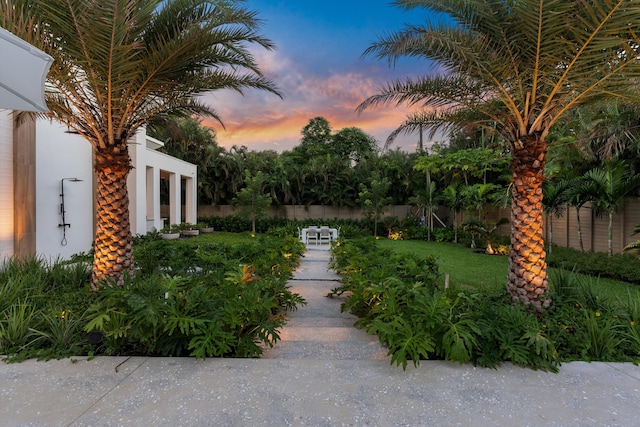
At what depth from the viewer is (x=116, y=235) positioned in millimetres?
5199

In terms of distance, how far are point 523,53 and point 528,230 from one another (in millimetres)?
2421

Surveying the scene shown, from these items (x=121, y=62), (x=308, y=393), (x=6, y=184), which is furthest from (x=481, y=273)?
(x=6, y=184)

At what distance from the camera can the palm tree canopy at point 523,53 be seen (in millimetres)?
3928

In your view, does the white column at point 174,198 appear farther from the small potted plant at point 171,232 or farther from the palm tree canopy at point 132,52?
the palm tree canopy at point 132,52

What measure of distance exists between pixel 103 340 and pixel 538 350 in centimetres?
425

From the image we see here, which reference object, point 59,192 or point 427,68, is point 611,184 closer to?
point 427,68

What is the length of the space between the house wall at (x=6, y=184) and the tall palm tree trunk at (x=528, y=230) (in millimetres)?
9703

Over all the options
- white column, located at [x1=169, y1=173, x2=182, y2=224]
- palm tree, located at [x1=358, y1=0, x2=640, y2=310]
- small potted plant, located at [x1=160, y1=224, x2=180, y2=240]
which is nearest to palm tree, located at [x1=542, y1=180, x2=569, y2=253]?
palm tree, located at [x1=358, y1=0, x2=640, y2=310]

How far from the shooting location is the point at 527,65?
457cm

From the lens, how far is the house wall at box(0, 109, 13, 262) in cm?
694

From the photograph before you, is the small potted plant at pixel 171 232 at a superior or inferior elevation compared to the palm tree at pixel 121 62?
inferior

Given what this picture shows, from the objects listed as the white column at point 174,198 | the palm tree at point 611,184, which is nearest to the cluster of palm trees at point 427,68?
the palm tree at point 611,184

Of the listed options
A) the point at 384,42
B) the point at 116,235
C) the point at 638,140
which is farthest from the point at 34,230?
the point at 638,140

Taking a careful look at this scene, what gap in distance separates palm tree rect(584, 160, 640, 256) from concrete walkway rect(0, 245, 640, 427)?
24.8 feet
